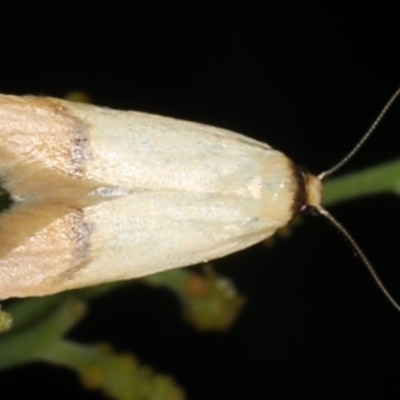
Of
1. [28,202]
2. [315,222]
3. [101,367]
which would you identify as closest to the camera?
[28,202]

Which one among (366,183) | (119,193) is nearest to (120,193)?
(119,193)

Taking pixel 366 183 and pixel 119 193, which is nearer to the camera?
pixel 119 193

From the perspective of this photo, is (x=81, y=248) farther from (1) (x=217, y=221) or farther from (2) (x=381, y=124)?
(2) (x=381, y=124)

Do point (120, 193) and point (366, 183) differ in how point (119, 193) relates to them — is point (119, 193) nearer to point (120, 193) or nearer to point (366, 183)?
point (120, 193)

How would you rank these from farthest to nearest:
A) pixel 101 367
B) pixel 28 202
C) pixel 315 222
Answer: pixel 315 222, pixel 101 367, pixel 28 202

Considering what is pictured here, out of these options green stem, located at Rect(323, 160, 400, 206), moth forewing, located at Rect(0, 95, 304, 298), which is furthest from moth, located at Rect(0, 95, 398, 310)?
green stem, located at Rect(323, 160, 400, 206)

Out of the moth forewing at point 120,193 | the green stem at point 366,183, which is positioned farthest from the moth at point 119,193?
the green stem at point 366,183

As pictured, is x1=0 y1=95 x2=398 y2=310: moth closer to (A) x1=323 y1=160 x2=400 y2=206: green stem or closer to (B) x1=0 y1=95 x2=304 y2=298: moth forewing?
(B) x1=0 y1=95 x2=304 y2=298: moth forewing

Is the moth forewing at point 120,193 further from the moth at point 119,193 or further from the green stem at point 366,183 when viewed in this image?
the green stem at point 366,183

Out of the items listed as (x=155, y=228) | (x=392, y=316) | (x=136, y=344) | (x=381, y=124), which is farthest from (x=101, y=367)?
(x=381, y=124)
